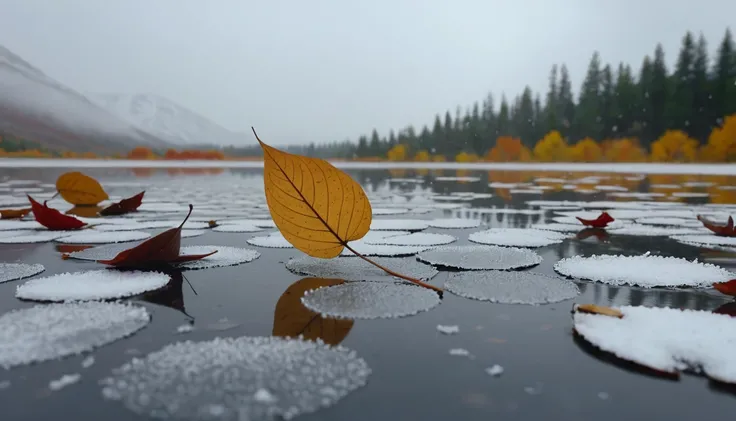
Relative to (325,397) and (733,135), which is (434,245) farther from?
(733,135)

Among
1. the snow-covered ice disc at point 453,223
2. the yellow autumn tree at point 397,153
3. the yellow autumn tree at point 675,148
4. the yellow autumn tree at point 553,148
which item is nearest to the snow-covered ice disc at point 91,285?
the snow-covered ice disc at point 453,223

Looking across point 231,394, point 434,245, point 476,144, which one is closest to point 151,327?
point 231,394

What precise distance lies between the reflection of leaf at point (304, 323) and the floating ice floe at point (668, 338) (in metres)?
0.37

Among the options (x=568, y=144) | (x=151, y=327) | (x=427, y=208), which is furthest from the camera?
(x=568, y=144)

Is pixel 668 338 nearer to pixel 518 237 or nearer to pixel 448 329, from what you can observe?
pixel 448 329

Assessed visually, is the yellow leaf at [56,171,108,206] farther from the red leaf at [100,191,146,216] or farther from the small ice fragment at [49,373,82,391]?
the small ice fragment at [49,373,82,391]

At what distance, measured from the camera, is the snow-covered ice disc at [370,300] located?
0.86 meters

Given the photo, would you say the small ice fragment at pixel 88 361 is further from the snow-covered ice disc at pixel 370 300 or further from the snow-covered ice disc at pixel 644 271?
the snow-covered ice disc at pixel 644 271

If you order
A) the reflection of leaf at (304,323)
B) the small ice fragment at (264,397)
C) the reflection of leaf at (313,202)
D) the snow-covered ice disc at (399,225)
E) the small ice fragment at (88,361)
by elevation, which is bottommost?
the snow-covered ice disc at (399,225)

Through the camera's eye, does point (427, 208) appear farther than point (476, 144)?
No

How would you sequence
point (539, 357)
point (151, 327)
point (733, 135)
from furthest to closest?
point (733, 135) → point (151, 327) → point (539, 357)

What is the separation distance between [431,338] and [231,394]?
321 mm

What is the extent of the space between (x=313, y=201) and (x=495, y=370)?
0.58 m

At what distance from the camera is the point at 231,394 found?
558mm
